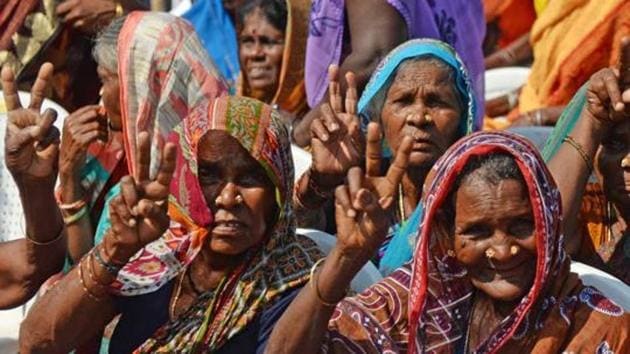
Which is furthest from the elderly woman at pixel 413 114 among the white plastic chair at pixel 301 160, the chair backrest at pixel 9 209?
the chair backrest at pixel 9 209

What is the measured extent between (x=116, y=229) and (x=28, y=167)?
0.64 m

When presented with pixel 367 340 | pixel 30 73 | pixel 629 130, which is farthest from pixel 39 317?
pixel 30 73

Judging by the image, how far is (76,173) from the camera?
7012mm

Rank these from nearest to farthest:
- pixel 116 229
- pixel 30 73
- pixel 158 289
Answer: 1. pixel 116 229
2. pixel 158 289
3. pixel 30 73

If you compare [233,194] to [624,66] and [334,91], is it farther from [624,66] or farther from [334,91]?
[624,66]

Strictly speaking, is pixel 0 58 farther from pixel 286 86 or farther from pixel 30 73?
pixel 286 86

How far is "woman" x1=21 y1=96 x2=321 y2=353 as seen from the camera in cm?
605

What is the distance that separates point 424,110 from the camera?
6.77 meters

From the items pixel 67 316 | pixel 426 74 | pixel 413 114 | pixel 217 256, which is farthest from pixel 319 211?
pixel 67 316

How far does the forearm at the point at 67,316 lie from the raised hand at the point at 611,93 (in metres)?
1.46

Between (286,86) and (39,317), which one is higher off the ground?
(39,317)

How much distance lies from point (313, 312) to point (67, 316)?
685 mm

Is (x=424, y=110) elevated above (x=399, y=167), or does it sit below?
below

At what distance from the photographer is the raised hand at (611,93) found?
6.14 m
